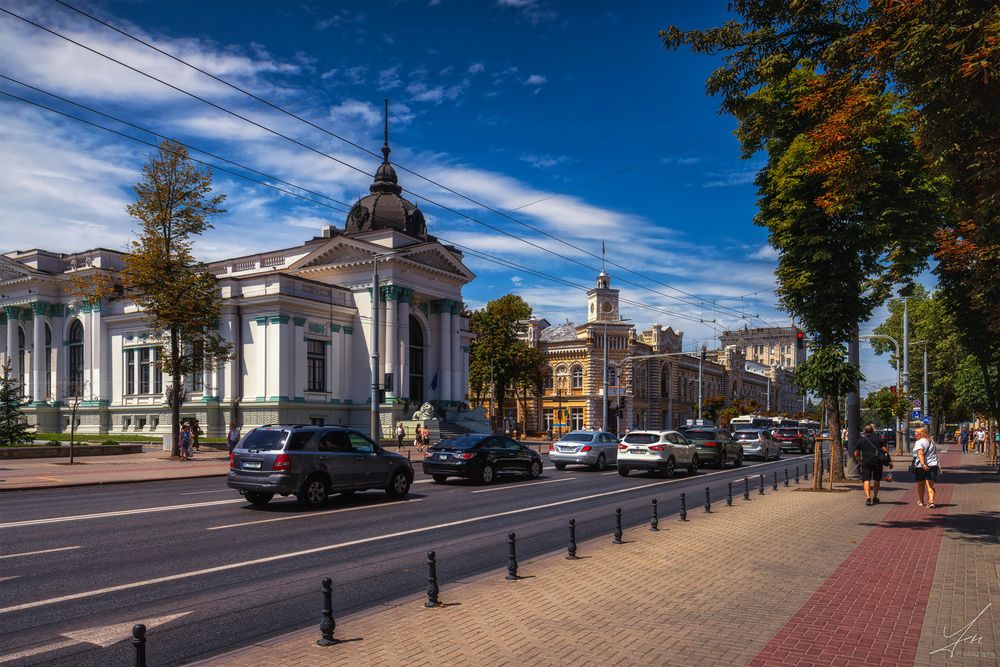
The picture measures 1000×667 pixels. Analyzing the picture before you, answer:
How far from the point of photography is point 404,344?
2010 inches

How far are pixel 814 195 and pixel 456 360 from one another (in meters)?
38.8

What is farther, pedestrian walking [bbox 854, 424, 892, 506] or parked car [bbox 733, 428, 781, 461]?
parked car [bbox 733, 428, 781, 461]

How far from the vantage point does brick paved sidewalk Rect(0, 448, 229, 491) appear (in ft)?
73.9

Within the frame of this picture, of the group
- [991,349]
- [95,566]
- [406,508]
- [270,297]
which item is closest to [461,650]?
[95,566]

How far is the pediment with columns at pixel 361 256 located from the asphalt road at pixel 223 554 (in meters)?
31.6

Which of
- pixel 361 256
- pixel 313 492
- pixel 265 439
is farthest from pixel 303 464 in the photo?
pixel 361 256

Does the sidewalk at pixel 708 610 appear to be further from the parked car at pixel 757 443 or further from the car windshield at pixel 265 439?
the parked car at pixel 757 443

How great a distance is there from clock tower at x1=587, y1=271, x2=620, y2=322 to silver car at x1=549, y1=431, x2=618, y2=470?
5637 cm

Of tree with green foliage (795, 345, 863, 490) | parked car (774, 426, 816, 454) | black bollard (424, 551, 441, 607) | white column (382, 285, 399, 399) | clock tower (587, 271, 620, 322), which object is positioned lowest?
parked car (774, 426, 816, 454)

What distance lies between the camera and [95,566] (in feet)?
33.3

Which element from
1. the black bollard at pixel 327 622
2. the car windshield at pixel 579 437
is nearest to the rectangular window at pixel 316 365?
the car windshield at pixel 579 437

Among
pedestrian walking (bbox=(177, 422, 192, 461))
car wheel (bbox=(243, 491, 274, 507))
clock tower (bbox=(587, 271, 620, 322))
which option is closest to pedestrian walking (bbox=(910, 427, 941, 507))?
car wheel (bbox=(243, 491, 274, 507))

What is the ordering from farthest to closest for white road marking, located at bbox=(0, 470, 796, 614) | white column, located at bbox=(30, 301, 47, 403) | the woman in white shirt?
white column, located at bbox=(30, 301, 47, 403), the woman in white shirt, white road marking, located at bbox=(0, 470, 796, 614)

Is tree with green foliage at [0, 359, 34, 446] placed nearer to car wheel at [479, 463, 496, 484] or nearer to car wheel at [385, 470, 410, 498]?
car wheel at [479, 463, 496, 484]
